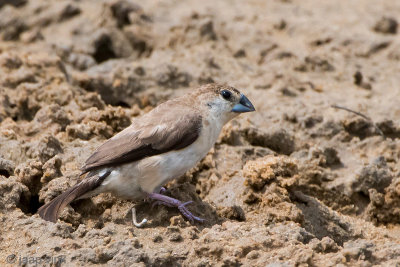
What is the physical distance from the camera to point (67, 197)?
17.6ft

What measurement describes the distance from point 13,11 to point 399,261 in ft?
23.1

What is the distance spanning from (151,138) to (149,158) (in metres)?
0.18

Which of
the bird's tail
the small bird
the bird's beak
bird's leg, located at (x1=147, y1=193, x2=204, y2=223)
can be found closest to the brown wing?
the small bird

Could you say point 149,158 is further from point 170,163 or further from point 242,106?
point 242,106

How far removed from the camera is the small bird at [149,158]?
5.52 m

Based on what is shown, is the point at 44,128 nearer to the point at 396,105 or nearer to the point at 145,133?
the point at 145,133

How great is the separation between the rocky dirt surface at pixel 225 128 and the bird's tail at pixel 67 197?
4.3 inches

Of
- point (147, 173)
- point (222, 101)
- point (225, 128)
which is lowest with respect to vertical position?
point (225, 128)

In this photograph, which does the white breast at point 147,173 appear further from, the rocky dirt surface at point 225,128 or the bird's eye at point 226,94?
the bird's eye at point 226,94

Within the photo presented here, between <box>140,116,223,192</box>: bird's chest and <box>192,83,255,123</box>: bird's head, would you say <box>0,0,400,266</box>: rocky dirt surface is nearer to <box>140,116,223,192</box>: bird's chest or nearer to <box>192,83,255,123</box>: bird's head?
<box>140,116,223,192</box>: bird's chest

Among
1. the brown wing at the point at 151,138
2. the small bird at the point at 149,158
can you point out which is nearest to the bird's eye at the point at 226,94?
the small bird at the point at 149,158

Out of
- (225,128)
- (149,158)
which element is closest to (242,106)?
(225,128)

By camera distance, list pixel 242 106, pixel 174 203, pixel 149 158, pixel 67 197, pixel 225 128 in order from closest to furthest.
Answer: pixel 67 197, pixel 174 203, pixel 149 158, pixel 242 106, pixel 225 128

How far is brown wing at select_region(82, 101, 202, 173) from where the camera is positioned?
220 inches
